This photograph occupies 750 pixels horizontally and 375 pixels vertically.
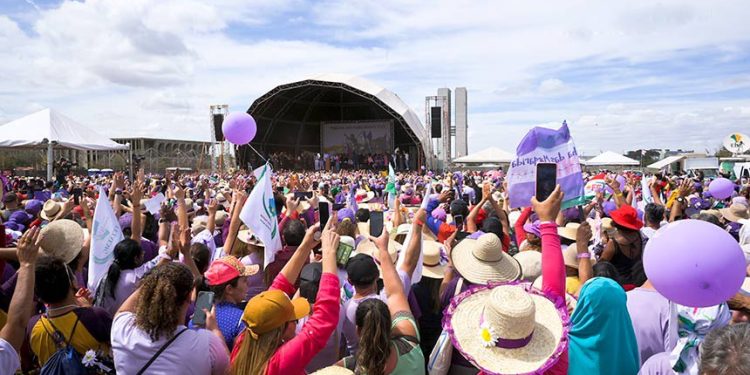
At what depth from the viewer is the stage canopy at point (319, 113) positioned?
89.4ft

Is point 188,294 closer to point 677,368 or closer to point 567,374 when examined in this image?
point 567,374

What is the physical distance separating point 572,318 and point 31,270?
85.6 inches

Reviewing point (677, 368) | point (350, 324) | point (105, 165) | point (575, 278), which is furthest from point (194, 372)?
point (105, 165)

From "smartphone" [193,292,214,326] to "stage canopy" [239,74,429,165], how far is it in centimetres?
2445

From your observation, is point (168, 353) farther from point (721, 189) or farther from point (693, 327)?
point (721, 189)

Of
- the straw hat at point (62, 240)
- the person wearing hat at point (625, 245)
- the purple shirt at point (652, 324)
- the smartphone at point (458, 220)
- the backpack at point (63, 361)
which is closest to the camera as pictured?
the backpack at point (63, 361)

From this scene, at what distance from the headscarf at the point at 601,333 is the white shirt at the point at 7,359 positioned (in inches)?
84.0

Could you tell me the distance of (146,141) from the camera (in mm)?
61188

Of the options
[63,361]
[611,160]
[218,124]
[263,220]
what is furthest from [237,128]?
[611,160]

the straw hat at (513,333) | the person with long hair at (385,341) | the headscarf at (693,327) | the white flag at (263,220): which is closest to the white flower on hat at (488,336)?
the straw hat at (513,333)

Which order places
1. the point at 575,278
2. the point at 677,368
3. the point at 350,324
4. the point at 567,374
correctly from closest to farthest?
the point at 677,368 → the point at 567,374 → the point at 350,324 → the point at 575,278

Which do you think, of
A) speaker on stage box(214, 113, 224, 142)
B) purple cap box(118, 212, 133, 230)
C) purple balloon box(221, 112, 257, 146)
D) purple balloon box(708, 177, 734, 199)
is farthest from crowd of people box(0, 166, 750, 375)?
speaker on stage box(214, 113, 224, 142)

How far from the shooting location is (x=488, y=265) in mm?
2814

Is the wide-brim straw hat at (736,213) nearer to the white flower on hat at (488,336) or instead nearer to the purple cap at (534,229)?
the purple cap at (534,229)
